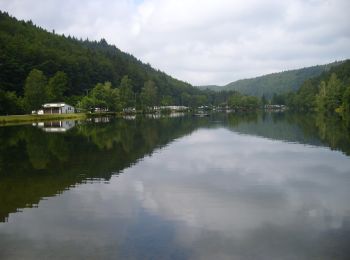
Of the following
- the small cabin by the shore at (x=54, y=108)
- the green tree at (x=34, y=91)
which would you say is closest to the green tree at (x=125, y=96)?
the small cabin by the shore at (x=54, y=108)

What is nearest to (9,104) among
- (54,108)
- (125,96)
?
(54,108)

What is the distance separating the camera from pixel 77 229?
475 inches

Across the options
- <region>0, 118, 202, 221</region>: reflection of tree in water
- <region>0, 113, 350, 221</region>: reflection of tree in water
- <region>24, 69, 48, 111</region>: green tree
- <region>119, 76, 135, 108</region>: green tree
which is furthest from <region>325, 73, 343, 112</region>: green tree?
<region>0, 118, 202, 221</region>: reflection of tree in water

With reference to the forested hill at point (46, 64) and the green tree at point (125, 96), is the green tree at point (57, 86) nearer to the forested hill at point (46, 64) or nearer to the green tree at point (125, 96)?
the forested hill at point (46, 64)

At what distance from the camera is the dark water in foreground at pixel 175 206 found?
34.2ft

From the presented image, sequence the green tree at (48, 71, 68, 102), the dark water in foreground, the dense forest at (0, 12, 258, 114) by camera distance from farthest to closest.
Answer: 1. the green tree at (48, 71, 68, 102)
2. the dense forest at (0, 12, 258, 114)
3. the dark water in foreground

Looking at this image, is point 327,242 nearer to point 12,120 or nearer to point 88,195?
point 88,195

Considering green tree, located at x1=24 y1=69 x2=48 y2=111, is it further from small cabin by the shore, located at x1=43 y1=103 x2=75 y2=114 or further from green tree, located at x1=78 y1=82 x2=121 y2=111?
green tree, located at x1=78 y1=82 x2=121 y2=111

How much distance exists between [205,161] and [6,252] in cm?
1711

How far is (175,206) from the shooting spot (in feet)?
48.1

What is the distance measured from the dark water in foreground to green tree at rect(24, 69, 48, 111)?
64.9 meters

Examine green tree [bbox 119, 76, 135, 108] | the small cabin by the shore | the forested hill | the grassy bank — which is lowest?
the grassy bank

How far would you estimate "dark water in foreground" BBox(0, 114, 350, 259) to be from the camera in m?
10.4

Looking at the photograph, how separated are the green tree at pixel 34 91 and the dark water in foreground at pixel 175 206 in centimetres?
6486
